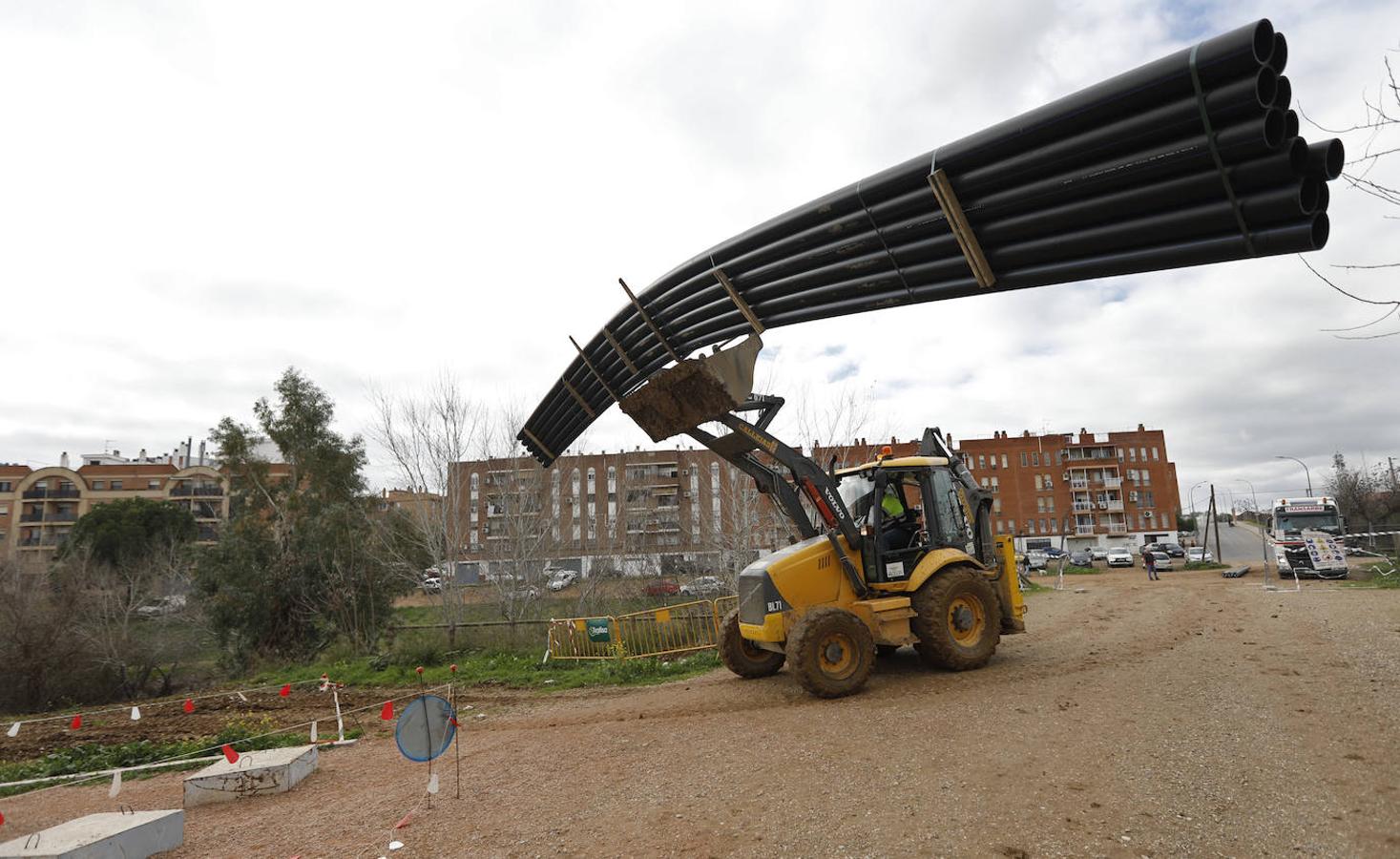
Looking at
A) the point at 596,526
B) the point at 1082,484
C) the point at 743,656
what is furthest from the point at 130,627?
the point at 1082,484

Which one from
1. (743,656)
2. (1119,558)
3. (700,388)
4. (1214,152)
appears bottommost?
(1119,558)

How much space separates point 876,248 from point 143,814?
804cm

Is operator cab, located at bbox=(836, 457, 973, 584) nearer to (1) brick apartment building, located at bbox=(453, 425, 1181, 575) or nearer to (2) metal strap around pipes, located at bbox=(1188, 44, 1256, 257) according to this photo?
(1) brick apartment building, located at bbox=(453, 425, 1181, 575)

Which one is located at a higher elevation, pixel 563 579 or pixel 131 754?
pixel 563 579

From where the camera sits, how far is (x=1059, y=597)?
2102 centimetres

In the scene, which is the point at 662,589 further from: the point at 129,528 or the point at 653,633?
the point at 129,528

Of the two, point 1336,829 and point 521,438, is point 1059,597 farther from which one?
point 1336,829

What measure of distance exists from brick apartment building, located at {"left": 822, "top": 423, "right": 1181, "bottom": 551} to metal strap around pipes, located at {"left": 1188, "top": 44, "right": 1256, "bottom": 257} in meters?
76.9

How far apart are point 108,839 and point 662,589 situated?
23349mm

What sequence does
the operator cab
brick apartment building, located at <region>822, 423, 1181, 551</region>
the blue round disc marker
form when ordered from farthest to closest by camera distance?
brick apartment building, located at <region>822, 423, 1181, 551</region>, the operator cab, the blue round disc marker

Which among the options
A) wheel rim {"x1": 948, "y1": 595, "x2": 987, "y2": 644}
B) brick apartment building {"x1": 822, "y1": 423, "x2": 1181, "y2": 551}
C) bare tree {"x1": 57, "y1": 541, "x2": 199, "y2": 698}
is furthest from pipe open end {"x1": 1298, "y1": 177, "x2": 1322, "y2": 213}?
brick apartment building {"x1": 822, "y1": 423, "x2": 1181, "y2": 551}

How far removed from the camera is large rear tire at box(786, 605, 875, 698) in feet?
27.7

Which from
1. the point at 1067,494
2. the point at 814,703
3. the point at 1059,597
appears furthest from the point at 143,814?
the point at 1067,494

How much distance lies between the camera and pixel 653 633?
15.4 meters
